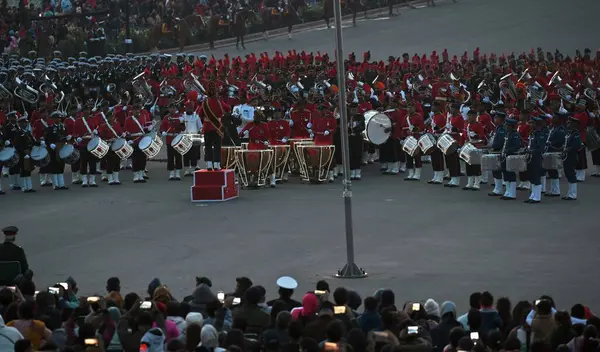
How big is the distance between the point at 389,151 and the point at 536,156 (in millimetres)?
5603

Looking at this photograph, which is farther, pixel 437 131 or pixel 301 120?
pixel 301 120

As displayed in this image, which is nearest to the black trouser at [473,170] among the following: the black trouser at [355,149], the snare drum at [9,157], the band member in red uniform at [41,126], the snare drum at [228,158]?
the black trouser at [355,149]

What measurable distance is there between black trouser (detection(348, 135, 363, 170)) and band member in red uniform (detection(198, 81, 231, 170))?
9.27 feet

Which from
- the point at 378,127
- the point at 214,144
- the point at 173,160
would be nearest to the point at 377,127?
the point at 378,127

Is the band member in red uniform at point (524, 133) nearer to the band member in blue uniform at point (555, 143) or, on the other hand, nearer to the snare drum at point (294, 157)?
the band member in blue uniform at point (555, 143)

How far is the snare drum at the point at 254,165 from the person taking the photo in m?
28.7

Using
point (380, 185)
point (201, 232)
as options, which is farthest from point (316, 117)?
point (201, 232)

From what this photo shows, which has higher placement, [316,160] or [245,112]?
[245,112]

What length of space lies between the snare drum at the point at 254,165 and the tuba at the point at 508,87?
9.28m

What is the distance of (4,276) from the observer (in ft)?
54.2

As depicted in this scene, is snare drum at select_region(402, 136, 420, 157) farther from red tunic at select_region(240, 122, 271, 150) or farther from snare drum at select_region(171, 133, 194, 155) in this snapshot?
snare drum at select_region(171, 133, 194, 155)

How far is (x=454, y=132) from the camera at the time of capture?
1109 inches

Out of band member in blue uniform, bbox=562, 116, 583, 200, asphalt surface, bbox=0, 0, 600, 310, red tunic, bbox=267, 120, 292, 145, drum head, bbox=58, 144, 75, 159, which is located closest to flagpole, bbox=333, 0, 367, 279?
asphalt surface, bbox=0, 0, 600, 310

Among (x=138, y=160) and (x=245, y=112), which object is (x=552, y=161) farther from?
(x=138, y=160)
